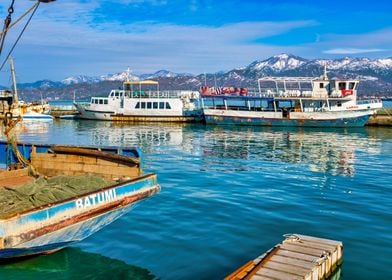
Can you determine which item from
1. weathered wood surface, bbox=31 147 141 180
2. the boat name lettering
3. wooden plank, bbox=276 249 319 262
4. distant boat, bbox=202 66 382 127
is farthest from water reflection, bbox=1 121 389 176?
the boat name lettering

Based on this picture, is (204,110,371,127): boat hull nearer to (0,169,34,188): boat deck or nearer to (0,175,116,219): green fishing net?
(0,169,34,188): boat deck

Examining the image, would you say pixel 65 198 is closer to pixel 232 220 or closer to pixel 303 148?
pixel 232 220

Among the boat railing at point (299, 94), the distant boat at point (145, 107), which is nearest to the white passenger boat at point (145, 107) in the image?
the distant boat at point (145, 107)

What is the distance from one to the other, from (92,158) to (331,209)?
879 cm

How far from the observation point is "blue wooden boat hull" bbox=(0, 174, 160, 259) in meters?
6.97

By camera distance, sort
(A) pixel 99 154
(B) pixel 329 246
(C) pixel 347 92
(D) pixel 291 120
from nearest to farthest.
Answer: (B) pixel 329 246, (A) pixel 99 154, (C) pixel 347 92, (D) pixel 291 120

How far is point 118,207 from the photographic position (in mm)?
8945

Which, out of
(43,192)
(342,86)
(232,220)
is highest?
(342,86)

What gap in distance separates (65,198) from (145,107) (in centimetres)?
5596

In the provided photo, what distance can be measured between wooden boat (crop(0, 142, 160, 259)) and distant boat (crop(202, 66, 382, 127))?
45917 millimetres

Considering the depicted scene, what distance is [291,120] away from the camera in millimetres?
55531

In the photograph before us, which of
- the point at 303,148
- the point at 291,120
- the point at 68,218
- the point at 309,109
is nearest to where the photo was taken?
the point at 68,218

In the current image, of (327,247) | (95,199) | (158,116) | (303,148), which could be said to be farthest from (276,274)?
(158,116)

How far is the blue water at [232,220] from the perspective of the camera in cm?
970
